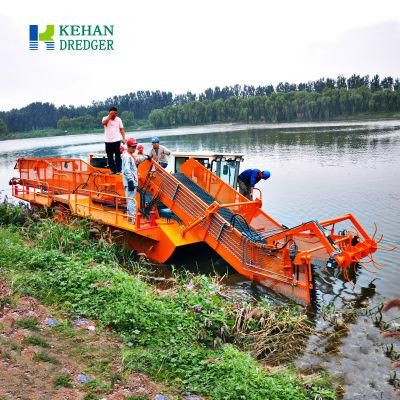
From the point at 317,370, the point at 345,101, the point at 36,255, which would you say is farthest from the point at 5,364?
the point at 345,101

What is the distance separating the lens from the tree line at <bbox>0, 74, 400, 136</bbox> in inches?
3647

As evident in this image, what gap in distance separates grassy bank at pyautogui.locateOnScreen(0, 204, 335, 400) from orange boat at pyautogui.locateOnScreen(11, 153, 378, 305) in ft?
3.67

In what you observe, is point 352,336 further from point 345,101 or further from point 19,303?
point 345,101

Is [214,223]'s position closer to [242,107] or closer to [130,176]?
[130,176]

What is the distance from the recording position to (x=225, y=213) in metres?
11.0

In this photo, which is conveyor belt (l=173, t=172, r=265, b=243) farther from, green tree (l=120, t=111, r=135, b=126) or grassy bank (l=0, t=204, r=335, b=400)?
green tree (l=120, t=111, r=135, b=126)

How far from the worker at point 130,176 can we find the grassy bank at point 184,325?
1922 mm

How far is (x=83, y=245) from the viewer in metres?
10.2

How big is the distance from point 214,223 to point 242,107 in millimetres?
97369

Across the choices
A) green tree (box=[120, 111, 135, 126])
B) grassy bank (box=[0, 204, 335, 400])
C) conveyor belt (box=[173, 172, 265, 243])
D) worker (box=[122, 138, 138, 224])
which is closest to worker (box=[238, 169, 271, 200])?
conveyor belt (box=[173, 172, 265, 243])

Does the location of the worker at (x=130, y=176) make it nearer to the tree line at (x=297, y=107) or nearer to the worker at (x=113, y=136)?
the worker at (x=113, y=136)

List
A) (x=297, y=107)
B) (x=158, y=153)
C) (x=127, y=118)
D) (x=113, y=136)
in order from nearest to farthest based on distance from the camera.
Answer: (x=113, y=136) → (x=158, y=153) → (x=297, y=107) → (x=127, y=118)

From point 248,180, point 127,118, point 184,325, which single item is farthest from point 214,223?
point 127,118

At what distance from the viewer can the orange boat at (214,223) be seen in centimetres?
907
